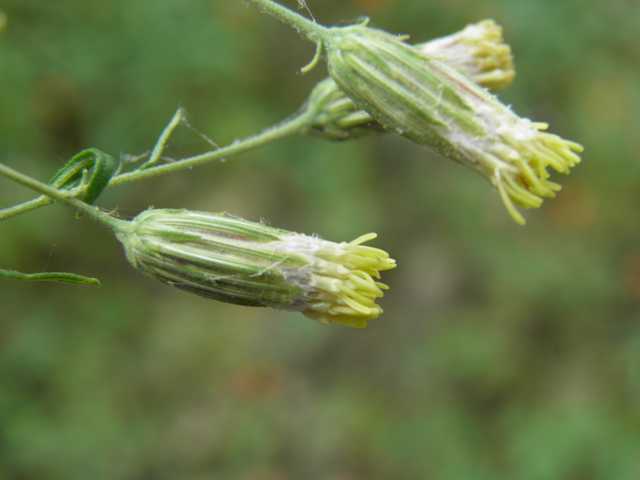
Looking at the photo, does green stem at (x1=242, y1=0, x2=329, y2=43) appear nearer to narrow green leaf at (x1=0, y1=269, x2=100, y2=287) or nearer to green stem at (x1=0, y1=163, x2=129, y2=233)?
green stem at (x1=0, y1=163, x2=129, y2=233)

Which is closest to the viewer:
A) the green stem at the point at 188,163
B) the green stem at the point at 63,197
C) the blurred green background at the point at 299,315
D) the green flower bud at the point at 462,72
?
the green stem at the point at 63,197

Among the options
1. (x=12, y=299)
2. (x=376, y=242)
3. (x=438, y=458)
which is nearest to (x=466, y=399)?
(x=438, y=458)

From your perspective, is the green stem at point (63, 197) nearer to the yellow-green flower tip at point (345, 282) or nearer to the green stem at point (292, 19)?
the yellow-green flower tip at point (345, 282)

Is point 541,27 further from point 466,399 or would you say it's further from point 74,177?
point 74,177

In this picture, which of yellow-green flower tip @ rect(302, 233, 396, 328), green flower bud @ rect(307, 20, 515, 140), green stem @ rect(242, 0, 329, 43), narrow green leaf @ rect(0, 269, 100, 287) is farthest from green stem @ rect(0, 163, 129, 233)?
green flower bud @ rect(307, 20, 515, 140)

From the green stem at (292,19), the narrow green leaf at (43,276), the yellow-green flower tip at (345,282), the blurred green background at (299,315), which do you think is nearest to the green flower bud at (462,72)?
the green stem at (292,19)

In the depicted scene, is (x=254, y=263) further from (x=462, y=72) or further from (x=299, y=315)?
(x=299, y=315)

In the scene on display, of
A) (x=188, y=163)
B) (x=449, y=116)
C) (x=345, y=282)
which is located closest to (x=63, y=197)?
(x=188, y=163)
